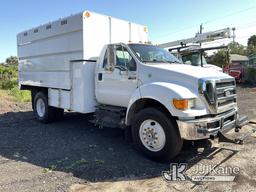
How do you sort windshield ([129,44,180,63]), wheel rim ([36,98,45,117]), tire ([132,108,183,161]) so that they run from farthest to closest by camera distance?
wheel rim ([36,98,45,117]), windshield ([129,44,180,63]), tire ([132,108,183,161])

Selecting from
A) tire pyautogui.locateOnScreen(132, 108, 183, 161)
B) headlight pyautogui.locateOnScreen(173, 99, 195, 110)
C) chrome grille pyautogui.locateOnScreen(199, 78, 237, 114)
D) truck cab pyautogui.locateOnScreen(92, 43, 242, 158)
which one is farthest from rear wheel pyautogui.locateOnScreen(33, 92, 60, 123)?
chrome grille pyautogui.locateOnScreen(199, 78, 237, 114)

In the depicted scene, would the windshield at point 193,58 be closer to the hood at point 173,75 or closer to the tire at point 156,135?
the hood at point 173,75

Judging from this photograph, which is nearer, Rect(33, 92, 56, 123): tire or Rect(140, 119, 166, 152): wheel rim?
Rect(140, 119, 166, 152): wheel rim

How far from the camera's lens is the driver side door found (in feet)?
20.7

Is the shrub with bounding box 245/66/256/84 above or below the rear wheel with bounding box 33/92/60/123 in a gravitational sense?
above

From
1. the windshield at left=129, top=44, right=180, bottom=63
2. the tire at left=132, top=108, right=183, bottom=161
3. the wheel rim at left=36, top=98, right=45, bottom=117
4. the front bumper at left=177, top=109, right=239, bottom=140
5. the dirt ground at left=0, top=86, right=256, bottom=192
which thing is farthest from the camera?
the wheel rim at left=36, top=98, right=45, bottom=117

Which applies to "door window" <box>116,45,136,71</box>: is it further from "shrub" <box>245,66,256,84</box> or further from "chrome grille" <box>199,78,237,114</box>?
"shrub" <box>245,66,256,84</box>

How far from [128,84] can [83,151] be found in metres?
1.77

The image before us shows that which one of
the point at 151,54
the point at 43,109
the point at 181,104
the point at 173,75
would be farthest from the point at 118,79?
the point at 43,109

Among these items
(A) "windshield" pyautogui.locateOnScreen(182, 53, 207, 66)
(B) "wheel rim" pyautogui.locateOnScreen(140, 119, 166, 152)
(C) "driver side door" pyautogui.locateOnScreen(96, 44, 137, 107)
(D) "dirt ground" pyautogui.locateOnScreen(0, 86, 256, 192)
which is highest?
(A) "windshield" pyautogui.locateOnScreen(182, 53, 207, 66)

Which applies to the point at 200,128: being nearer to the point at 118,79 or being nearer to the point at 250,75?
the point at 118,79

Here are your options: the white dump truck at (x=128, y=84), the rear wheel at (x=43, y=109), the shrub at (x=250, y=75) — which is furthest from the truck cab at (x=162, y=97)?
the shrub at (x=250, y=75)

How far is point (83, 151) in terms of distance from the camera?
20.7ft

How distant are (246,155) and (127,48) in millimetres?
3382
